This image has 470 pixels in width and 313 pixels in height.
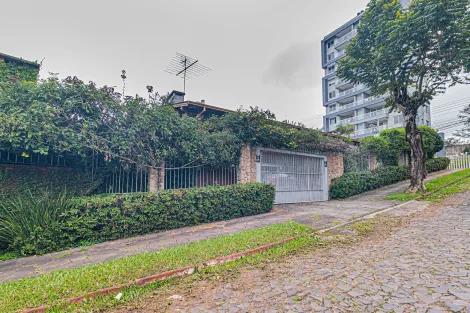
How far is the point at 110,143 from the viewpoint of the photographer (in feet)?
20.8

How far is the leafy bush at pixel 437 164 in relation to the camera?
17469mm

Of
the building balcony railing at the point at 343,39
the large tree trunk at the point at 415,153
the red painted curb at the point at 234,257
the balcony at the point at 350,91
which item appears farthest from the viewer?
the building balcony railing at the point at 343,39

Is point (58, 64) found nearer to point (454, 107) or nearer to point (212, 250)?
point (212, 250)

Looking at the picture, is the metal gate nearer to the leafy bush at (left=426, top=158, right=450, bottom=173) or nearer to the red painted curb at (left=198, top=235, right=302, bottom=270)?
A: the red painted curb at (left=198, top=235, right=302, bottom=270)

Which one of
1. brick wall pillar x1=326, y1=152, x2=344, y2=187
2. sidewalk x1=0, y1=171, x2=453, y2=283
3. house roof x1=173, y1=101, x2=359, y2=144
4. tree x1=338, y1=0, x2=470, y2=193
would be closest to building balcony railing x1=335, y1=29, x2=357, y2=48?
tree x1=338, y1=0, x2=470, y2=193

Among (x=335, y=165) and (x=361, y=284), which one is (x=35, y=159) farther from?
(x=335, y=165)

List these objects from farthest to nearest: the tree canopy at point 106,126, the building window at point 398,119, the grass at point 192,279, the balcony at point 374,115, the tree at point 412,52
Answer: the balcony at point 374,115 < the building window at point 398,119 < the tree at point 412,52 < the tree canopy at point 106,126 < the grass at point 192,279

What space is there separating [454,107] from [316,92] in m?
20.0

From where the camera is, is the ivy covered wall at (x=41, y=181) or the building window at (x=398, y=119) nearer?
the ivy covered wall at (x=41, y=181)

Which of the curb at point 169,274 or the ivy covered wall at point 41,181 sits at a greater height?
the ivy covered wall at point 41,181

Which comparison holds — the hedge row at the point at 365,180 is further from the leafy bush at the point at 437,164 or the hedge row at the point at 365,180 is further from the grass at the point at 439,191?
the leafy bush at the point at 437,164

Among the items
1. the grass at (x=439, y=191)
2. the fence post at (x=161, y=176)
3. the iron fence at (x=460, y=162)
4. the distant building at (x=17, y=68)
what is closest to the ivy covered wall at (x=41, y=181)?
the fence post at (x=161, y=176)

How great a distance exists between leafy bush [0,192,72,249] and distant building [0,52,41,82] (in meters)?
5.45

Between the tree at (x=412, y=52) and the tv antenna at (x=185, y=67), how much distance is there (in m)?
6.93
